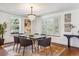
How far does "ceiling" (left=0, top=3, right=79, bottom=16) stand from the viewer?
83.5 inches

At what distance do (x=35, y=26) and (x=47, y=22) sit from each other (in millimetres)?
285

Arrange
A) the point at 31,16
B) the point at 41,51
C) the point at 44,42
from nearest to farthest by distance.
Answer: the point at 31,16, the point at 41,51, the point at 44,42

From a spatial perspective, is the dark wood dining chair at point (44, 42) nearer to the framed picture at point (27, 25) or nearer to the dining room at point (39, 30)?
the dining room at point (39, 30)

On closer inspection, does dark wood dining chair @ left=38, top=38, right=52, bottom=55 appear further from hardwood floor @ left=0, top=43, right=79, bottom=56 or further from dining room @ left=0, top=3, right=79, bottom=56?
hardwood floor @ left=0, top=43, right=79, bottom=56

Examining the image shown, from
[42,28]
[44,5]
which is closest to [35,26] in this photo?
[42,28]

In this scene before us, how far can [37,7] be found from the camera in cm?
216

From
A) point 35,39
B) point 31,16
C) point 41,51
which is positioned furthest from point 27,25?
point 41,51

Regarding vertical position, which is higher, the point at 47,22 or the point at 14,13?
the point at 14,13

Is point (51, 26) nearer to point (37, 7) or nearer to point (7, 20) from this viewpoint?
point (37, 7)

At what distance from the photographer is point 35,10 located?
2205 millimetres

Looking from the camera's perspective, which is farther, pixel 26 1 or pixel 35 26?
pixel 35 26

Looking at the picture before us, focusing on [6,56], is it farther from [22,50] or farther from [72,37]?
[72,37]

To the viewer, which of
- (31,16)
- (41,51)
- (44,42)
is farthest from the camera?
(44,42)

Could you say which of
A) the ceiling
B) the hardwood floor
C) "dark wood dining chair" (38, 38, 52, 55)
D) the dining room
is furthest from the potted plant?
"dark wood dining chair" (38, 38, 52, 55)
